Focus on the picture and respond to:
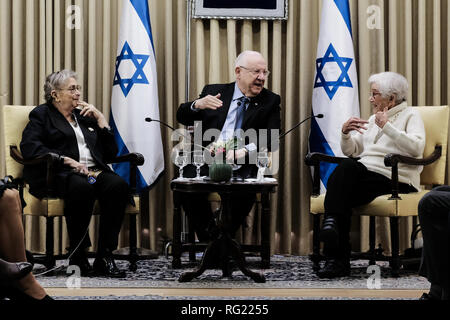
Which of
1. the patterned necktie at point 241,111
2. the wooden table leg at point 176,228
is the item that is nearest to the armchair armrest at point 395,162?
the patterned necktie at point 241,111

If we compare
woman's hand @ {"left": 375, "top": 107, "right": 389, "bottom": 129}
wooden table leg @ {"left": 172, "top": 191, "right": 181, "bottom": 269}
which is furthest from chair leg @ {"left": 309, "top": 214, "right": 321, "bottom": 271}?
wooden table leg @ {"left": 172, "top": 191, "right": 181, "bottom": 269}

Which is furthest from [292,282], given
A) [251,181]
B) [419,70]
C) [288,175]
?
[419,70]

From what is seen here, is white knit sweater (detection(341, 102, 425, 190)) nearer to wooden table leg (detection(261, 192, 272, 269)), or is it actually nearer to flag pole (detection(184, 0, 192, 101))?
wooden table leg (detection(261, 192, 272, 269))

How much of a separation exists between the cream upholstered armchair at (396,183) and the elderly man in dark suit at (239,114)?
1.24 ft

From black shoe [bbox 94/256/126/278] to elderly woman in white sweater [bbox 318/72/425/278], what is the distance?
111cm

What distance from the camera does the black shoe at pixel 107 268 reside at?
3.65 m

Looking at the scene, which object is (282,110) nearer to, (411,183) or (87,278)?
(411,183)

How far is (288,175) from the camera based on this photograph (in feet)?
15.4

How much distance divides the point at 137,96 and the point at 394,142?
5.62 feet

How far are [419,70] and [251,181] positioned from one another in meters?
1.77

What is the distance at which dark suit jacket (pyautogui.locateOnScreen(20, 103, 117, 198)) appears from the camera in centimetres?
377

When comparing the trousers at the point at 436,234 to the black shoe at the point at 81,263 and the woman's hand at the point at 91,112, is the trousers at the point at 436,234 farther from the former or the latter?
the woman's hand at the point at 91,112
